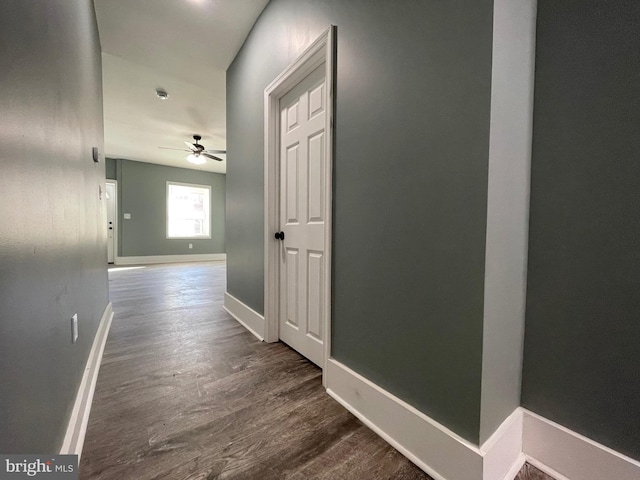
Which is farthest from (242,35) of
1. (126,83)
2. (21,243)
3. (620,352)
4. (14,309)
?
(620,352)

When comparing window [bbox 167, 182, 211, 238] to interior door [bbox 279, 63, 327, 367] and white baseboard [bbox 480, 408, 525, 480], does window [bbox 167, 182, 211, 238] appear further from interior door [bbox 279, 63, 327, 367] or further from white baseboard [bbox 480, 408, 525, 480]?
white baseboard [bbox 480, 408, 525, 480]

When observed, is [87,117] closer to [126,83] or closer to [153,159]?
[126,83]

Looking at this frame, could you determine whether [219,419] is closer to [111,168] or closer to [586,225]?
[586,225]

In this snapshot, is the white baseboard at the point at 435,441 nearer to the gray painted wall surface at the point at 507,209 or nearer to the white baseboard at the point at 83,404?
the gray painted wall surface at the point at 507,209

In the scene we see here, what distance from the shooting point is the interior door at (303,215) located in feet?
5.43

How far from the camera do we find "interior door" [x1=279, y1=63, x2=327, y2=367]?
1.66 metres

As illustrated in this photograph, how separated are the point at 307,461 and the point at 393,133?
1356 mm

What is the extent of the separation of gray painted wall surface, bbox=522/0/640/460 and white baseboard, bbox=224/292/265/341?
1.73 m

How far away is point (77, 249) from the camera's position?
1.31 m

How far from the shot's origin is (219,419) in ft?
3.97

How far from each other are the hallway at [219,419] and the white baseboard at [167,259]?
5499 mm

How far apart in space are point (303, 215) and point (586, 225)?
54.6 inches

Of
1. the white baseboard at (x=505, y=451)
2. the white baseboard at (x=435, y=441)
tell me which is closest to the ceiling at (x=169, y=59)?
the white baseboard at (x=435, y=441)

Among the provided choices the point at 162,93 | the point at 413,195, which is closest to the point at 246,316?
the point at 413,195
